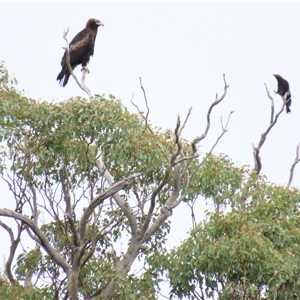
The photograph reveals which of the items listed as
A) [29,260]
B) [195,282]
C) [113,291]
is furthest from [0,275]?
[195,282]

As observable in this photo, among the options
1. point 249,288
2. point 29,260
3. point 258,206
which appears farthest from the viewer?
point 29,260

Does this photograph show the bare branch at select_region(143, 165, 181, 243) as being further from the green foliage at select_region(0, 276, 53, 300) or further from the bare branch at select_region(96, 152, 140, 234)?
the green foliage at select_region(0, 276, 53, 300)

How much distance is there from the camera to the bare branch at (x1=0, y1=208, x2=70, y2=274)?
12.7 m

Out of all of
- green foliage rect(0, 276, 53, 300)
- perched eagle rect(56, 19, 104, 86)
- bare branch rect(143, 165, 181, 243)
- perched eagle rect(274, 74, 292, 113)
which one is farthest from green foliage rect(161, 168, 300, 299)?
perched eagle rect(274, 74, 292, 113)

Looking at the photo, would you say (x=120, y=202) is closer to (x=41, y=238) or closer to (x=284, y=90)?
(x=41, y=238)

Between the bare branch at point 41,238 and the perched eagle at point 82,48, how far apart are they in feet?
9.70

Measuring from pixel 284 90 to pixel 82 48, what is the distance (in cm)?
568

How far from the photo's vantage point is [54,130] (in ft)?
42.8

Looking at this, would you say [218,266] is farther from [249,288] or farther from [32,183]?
[32,183]

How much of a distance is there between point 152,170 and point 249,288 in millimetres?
2260

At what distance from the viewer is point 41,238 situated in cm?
1282

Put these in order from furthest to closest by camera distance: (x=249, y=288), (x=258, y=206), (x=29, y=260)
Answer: (x=29, y=260), (x=258, y=206), (x=249, y=288)

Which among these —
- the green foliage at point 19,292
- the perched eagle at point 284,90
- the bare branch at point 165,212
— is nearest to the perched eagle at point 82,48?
the bare branch at point 165,212

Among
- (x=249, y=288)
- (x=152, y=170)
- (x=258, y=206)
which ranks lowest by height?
(x=249, y=288)
